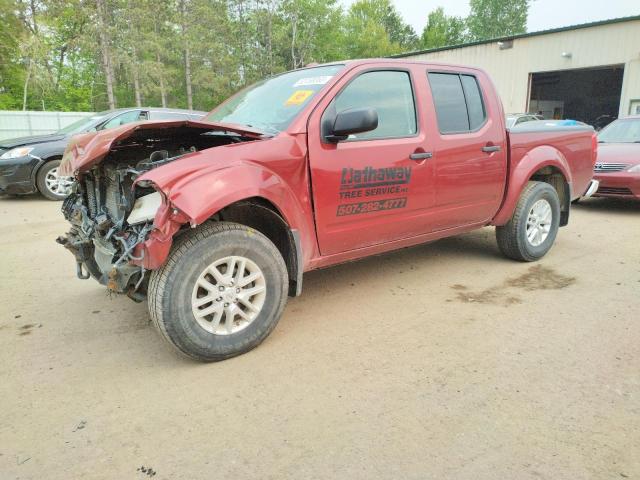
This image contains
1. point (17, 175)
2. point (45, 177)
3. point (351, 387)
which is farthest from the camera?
point (45, 177)

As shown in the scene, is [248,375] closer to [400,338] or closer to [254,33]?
[400,338]

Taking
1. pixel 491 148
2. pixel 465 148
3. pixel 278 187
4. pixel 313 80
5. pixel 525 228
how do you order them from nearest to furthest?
pixel 278 187 → pixel 313 80 → pixel 465 148 → pixel 491 148 → pixel 525 228

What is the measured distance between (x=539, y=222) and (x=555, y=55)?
17.7 metres

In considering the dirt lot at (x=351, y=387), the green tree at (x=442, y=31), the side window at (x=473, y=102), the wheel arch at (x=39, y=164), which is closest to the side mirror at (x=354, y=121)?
the dirt lot at (x=351, y=387)

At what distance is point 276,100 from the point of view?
3656mm

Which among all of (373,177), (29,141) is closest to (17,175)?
(29,141)

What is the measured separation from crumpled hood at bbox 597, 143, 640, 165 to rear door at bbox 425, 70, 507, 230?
4.37 m

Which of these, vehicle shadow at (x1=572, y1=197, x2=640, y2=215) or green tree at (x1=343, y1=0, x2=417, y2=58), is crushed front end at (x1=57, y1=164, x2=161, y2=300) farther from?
green tree at (x1=343, y1=0, x2=417, y2=58)

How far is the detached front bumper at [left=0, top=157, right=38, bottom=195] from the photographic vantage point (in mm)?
8378

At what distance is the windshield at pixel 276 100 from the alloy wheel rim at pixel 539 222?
257 centimetres

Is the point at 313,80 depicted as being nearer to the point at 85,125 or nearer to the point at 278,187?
the point at 278,187

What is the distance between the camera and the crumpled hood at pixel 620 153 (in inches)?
298

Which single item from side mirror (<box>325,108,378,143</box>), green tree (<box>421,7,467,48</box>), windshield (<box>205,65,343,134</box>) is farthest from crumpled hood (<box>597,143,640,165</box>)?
green tree (<box>421,7,467,48</box>)

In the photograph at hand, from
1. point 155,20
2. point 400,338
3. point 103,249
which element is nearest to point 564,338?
point 400,338
